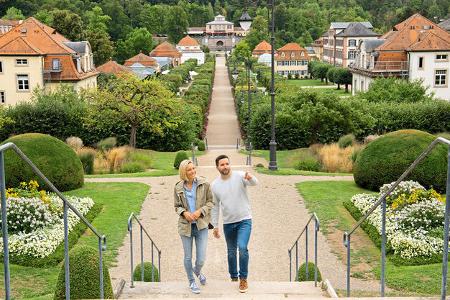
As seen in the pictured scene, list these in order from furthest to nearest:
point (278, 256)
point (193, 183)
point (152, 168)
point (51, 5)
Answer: point (51, 5) < point (152, 168) < point (278, 256) < point (193, 183)

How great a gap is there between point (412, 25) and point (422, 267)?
47545 mm

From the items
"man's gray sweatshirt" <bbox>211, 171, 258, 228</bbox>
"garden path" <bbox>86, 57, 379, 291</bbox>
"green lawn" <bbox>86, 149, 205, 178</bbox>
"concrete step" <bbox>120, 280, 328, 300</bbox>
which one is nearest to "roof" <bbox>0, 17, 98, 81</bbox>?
"green lawn" <bbox>86, 149, 205, 178</bbox>

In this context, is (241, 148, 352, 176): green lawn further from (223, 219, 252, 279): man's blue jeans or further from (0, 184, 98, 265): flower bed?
(223, 219, 252, 279): man's blue jeans

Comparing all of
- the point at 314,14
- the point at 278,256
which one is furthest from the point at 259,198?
the point at 314,14

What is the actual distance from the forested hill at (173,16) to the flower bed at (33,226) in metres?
65.2

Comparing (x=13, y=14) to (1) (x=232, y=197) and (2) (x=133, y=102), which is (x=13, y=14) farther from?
(1) (x=232, y=197)

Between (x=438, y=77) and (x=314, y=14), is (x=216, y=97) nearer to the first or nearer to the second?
(x=438, y=77)

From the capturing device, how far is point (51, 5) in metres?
112

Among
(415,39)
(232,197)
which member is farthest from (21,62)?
(232,197)

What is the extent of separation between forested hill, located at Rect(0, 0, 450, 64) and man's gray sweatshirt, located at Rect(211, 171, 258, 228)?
71.8m

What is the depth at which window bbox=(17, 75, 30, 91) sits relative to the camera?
149 ft

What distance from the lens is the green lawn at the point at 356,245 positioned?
413 inches

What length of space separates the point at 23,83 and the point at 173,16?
307 ft

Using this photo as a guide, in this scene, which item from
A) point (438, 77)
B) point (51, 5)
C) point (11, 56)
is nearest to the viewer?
point (11, 56)
